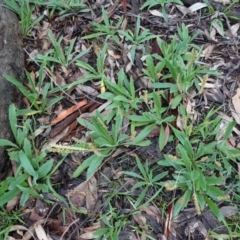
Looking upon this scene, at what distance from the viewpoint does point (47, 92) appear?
2.34 meters

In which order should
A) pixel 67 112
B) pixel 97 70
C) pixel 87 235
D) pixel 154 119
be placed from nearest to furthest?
1. pixel 87 235
2. pixel 154 119
3. pixel 67 112
4. pixel 97 70

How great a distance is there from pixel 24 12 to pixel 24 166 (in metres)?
1.07

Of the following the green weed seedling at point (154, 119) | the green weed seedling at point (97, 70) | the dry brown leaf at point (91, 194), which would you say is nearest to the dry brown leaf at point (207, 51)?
the green weed seedling at point (154, 119)

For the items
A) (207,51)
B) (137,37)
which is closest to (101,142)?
(137,37)

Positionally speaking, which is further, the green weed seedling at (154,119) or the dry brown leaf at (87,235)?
the green weed seedling at (154,119)

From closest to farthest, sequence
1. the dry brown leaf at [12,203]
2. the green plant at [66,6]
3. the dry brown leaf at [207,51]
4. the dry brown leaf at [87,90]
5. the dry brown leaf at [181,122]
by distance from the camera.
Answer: the dry brown leaf at [12,203], the dry brown leaf at [181,122], the dry brown leaf at [87,90], the dry brown leaf at [207,51], the green plant at [66,6]

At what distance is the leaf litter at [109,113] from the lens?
205cm

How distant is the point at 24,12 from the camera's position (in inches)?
102

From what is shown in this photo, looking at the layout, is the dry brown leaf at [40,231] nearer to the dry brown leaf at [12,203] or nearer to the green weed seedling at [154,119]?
the dry brown leaf at [12,203]

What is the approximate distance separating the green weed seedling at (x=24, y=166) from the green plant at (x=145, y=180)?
0.45m

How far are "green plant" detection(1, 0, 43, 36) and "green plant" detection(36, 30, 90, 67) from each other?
166 millimetres

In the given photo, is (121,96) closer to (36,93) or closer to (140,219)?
(36,93)

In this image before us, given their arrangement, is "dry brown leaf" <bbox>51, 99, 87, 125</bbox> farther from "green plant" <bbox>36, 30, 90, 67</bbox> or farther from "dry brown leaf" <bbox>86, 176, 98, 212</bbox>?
"dry brown leaf" <bbox>86, 176, 98, 212</bbox>

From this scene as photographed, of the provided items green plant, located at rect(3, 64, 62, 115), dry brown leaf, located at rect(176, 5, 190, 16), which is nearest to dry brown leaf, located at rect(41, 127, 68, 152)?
green plant, located at rect(3, 64, 62, 115)
